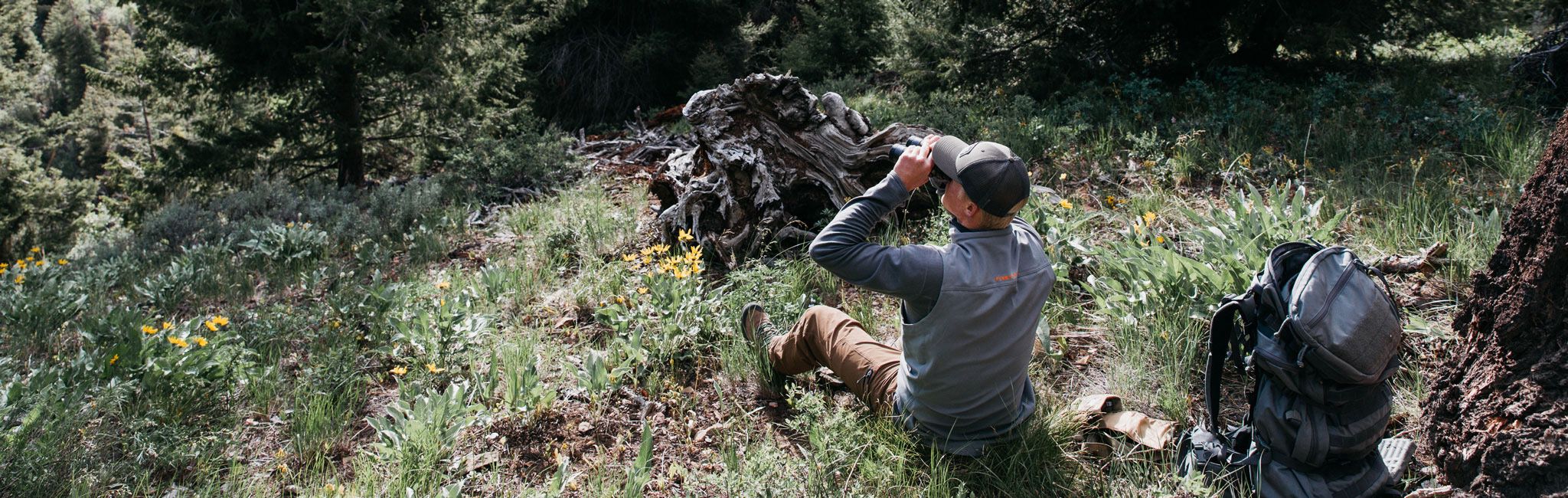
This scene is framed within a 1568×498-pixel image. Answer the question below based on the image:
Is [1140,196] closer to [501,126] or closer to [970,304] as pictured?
[970,304]

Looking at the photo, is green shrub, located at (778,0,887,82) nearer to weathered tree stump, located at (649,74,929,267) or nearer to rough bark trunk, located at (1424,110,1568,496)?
weathered tree stump, located at (649,74,929,267)

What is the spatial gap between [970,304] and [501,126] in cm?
892

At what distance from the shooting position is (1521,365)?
7.04 feet

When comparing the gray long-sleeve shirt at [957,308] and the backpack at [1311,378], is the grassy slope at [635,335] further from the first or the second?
the backpack at [1311,378]

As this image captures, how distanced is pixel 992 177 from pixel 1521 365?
4.70ft

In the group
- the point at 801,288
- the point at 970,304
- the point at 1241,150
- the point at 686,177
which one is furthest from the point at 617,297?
the point at 1241,150

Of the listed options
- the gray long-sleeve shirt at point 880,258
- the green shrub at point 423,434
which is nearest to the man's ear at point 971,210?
the gray long-sleeve shirt at point 880,258

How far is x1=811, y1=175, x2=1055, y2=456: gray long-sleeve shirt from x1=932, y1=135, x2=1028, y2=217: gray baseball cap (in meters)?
0.14

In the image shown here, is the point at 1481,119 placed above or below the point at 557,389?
above

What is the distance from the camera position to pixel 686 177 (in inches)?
239

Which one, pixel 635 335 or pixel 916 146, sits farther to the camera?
pixel 635 335

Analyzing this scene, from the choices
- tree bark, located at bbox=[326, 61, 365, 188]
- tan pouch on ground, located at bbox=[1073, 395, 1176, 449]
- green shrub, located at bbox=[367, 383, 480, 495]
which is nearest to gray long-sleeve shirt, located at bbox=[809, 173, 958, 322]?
tan pouch on ground, located at bbox=[1073, 395, 1176, 449]

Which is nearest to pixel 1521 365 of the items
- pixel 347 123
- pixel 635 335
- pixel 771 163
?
pixel 635 335

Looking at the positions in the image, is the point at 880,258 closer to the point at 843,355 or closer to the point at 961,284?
the point at 961,284
